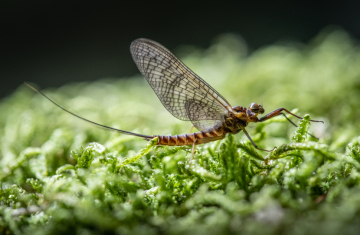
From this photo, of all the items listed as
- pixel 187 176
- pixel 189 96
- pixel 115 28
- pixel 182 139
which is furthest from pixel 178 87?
pixel 115 28

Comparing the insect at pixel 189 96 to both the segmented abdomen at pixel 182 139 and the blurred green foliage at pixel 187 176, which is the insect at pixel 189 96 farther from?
the blurred green foliage at pixel 187 176

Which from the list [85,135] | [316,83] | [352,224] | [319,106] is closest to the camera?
[352,224]

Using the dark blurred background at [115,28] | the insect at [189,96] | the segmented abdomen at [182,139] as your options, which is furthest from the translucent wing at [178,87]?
the dark blurred background at [115,28]

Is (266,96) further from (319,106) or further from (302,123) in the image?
(302,123)

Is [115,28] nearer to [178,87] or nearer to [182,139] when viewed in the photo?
[178,87]

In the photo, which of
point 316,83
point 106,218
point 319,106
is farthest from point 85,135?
point 316,83

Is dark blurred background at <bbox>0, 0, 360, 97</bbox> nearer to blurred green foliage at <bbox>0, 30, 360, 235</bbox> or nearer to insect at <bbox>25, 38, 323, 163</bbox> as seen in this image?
blurred green foliage at <bbox>0, 30, 360, 235</bbox>

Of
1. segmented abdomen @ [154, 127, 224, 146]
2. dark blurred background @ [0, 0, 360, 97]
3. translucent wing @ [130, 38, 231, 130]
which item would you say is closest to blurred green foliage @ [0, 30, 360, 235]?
segmented abdomen @ [154, 127, 224, 146]
